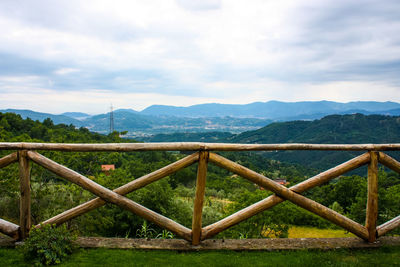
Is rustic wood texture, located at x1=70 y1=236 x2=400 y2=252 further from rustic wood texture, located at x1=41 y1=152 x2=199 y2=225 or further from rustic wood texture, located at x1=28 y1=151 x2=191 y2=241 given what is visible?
rustic wood texture, located at x1=41 y1=152 x2=199 y2=225

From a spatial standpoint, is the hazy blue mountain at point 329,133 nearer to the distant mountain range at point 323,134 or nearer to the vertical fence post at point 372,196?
the distant mountain range at point 323,134

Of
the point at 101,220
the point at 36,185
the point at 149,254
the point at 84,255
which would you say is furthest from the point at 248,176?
the point at 36,185

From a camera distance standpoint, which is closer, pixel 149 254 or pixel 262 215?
pixel 149 254

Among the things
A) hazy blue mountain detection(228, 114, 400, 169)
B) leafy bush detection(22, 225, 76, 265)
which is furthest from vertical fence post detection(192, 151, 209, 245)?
hazy blue mountain detection(228, 114, 400, 169)

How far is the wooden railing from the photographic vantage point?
2924mm

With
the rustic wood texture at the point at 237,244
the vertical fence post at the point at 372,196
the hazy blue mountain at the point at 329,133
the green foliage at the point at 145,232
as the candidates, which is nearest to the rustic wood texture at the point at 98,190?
the rustic wood texture at the point at 237,244

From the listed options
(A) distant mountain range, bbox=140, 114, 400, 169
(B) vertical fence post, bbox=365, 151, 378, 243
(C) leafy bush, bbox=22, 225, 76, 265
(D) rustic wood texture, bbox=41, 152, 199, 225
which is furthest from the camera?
(A) distant mountain range, bbox=140, 114, 400, 169

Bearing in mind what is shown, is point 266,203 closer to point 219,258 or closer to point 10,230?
point 219,258

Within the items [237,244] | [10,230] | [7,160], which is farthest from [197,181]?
[10,230]

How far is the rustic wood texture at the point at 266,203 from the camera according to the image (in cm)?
306

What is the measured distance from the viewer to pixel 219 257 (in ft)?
9.53

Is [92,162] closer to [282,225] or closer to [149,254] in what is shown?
[149,254]

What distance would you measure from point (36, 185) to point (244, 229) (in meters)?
4.71

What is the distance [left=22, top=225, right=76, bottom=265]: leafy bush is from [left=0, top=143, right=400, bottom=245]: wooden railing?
0.24 metres
